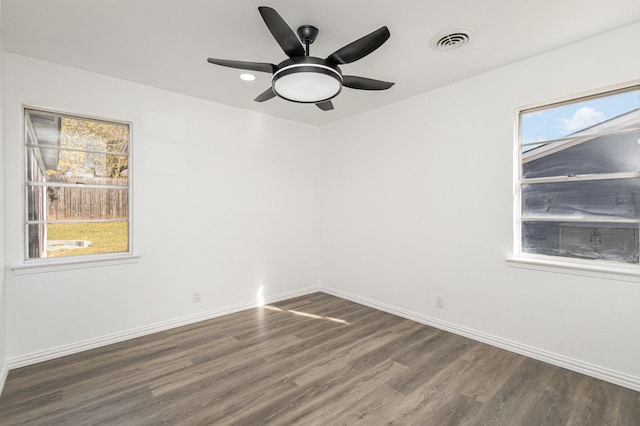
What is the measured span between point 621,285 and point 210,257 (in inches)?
156

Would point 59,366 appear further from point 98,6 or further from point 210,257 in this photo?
point 98,6

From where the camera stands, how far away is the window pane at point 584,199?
239 centimetres

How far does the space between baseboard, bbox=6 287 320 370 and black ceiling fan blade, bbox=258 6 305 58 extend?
309cm

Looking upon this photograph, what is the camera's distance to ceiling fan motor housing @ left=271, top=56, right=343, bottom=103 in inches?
79.1

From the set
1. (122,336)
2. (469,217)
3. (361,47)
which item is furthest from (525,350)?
(122,336)

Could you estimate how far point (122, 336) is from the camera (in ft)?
10.2

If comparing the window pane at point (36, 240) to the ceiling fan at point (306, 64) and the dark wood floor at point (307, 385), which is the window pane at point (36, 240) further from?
the ceiling fan at point (306, 64)

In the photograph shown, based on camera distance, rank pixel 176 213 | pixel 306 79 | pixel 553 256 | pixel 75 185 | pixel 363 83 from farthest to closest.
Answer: pixel 176 213
pixel 75 185
pixel 553 256
pixel 363 83
pixel 306 79

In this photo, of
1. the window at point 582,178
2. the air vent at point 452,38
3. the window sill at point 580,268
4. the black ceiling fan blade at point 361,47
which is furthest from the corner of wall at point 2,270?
the window at point 582,178

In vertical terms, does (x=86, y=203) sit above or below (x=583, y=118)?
below

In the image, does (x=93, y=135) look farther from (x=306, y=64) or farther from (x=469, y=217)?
(x=469, y=217)

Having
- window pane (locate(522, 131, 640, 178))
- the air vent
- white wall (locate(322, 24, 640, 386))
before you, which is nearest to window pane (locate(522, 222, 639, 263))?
white wall (locate(322, 24, 640, 386))

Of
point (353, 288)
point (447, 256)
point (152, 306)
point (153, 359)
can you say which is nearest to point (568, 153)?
point (447, 256)

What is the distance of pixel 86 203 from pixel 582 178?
4.64 m
